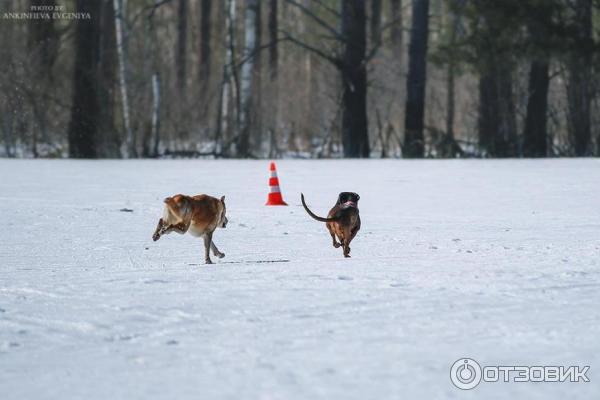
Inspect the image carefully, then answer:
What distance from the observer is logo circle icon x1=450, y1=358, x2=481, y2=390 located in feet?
13.3

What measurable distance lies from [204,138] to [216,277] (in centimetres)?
1979

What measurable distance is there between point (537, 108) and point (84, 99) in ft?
35.8

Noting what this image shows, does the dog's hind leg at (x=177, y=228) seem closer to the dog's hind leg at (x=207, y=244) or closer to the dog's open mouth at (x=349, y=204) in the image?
the dog's hind leg at (x=207, y=244)

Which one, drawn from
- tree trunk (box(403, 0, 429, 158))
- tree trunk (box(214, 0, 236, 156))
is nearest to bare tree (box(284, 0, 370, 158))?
tree trunk (box(403, 0, 429, 158))

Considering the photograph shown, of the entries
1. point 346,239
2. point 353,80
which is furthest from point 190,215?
point 353,80

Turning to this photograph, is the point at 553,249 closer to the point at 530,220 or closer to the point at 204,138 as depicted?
the point at 530,220

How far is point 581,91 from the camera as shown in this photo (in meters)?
24.6

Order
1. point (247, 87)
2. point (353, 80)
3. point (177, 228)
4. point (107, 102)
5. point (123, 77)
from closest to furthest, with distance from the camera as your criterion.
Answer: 1. point (177, 228)
2. point (107, 102)
3. point (123, 77)
4. point (353, 80)
5. point (247, 87)

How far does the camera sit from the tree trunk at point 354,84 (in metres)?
25.0

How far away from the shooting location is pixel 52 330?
509 centimetres

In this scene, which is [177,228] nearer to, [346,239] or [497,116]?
Answer: [346,239]

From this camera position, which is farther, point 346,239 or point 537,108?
point 537,108

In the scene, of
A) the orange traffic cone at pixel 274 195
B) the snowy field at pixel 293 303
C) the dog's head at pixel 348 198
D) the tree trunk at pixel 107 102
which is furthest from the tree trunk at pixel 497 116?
the dog's head at pixel 348 198

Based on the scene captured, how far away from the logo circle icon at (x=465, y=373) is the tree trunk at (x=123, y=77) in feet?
67.5
